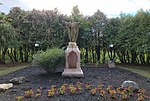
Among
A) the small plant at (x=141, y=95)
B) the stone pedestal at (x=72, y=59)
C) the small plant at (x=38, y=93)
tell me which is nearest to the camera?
the small plant at (x=141, y=95)

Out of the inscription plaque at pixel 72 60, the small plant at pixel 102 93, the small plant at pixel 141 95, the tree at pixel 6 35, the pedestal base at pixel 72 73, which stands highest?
the tree at pixel 6 35

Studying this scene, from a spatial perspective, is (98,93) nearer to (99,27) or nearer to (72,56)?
(72,56)

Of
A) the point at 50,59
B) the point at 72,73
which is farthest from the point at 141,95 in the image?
the point at 50,59

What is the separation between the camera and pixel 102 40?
11.3m

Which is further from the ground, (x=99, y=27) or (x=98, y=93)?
(x=99, y=27)

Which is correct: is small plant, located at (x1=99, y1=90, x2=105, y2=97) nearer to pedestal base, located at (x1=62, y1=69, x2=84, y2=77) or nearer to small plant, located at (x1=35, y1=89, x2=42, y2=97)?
small plant, located at (x1=35, y1=89, x2=42, y2=97)

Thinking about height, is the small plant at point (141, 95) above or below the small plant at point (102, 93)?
below

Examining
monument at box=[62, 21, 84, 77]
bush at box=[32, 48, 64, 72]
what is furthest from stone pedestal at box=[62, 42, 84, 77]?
bush at box=[32, 48, 64, 72]

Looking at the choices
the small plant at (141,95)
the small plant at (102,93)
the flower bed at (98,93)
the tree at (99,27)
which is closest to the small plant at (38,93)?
the flower bed at (98,93)

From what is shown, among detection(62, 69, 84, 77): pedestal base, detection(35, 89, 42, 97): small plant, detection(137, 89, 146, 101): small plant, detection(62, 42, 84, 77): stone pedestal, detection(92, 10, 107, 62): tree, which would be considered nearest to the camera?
detection(137, 89, 146, 101): small plant

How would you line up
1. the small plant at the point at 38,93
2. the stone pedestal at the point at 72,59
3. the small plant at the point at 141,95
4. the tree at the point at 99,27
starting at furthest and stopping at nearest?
1. the tree at the point at 99,27
2. the stone pedestal at the point at 72,59
3. the small plant at the point at 38,93
4. the small plant at the point at 141,95

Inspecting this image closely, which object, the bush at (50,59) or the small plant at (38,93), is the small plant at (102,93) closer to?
the small plant at (38,93)

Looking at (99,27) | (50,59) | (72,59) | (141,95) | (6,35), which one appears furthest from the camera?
(99,27)

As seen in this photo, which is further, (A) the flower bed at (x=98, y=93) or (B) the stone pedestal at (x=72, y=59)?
(B) the stone pedestal at (x=72, y=59)
